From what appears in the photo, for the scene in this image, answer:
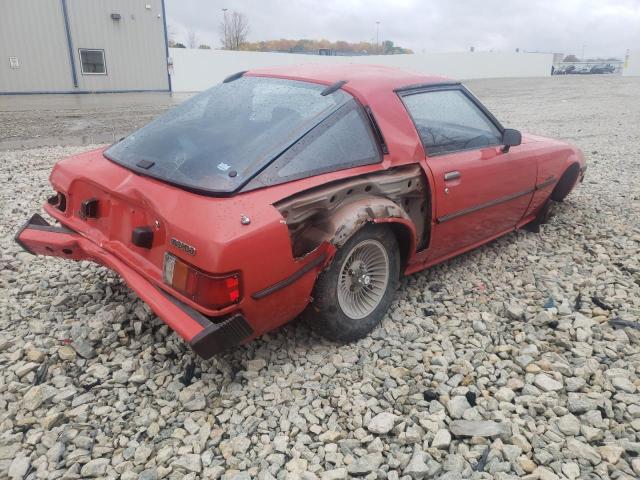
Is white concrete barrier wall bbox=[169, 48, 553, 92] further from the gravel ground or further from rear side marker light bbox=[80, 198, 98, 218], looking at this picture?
rear side marker light bbox=[80, 198, 98, 218]

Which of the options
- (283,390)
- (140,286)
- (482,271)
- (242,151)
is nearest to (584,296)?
(482,271)

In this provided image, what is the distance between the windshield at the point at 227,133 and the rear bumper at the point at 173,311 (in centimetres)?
51

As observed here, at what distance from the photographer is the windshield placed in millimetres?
2451

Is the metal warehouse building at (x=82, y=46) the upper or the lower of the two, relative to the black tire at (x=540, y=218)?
upper

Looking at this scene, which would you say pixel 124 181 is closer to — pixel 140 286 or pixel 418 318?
pixel 140 286

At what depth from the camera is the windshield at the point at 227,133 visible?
2.45 metres

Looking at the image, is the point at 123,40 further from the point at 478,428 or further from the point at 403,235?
the point at 478,428

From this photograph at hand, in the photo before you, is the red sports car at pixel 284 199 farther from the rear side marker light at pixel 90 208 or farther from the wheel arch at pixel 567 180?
the wheel arch at pixel 567 180

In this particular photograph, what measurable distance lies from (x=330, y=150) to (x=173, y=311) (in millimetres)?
1178

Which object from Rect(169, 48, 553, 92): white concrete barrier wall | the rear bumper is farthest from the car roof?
Rect(169, 48, 553, 92): white concrete barrier wall

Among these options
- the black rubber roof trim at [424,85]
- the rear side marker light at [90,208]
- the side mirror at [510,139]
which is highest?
the black rubber roof trim at [424,85]

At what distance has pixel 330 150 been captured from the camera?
2672 mm

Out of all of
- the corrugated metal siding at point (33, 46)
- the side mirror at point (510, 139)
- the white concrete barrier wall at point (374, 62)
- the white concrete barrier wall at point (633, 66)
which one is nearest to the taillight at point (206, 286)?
the side mirror at point (510, 139)

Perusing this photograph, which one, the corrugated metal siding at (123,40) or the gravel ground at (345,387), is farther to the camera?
the corrugated metal siding at (123,40)
